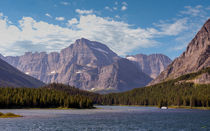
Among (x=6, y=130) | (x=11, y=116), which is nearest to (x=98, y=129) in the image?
(x=6, y=130)

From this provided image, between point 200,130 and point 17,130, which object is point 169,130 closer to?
point 200,130

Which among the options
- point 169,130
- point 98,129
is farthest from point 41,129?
point 169,130

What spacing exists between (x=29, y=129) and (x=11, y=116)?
60.5 metres

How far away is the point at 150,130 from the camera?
333 feet

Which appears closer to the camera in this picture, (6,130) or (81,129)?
(6,130)

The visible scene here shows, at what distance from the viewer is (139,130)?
101 metres

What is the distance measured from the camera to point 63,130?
97125 mm

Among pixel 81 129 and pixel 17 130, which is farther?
pixel 81 129

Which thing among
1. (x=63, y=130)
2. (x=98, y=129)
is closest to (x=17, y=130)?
(x=63, y=130)

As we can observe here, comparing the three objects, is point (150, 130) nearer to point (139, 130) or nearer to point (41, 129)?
point (139, 130)

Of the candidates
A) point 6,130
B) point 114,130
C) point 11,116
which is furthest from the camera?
point 11,116

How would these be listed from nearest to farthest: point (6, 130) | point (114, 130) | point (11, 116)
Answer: point (6, 130) < point (114, 130) < point (11, 116)

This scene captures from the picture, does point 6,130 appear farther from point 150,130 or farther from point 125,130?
point 150,130

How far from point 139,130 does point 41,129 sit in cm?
3713
